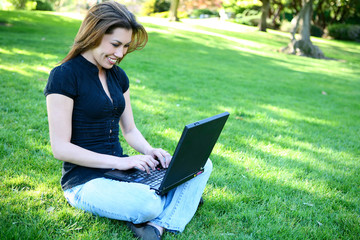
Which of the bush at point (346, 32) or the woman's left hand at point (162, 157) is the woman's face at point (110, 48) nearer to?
the woman's left hand at point (162, 157)

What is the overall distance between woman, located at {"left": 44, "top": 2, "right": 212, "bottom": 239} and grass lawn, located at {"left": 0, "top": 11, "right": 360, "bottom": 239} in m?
0.18

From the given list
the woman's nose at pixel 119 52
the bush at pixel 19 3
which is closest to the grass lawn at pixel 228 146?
the woman's nose at pixel 119 52

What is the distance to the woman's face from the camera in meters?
2.30

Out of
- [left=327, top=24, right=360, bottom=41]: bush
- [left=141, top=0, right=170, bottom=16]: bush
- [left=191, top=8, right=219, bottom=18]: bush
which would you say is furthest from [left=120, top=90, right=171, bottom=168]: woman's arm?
[left=191, top=8, right=219, bottom=18]: bush

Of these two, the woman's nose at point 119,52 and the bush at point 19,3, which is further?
the bush at point 19,3

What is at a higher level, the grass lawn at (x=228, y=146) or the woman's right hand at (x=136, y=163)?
A: the woman's right hand at (x=136, y=163)

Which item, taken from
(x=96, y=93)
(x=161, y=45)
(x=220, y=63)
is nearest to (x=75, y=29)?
(x=161, y=45)

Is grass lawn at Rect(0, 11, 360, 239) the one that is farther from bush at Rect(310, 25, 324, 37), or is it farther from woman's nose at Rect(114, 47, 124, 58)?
bush at Rect(310, 25, 324, 37)

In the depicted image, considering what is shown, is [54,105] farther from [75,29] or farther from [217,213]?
[75,29]

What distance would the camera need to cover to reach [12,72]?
6.44m

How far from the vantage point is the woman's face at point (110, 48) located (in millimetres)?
2297

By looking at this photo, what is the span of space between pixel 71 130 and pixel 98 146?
27cm

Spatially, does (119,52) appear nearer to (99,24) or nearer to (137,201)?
(99,24)

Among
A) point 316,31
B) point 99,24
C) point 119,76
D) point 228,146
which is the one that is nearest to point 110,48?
point 99,24
